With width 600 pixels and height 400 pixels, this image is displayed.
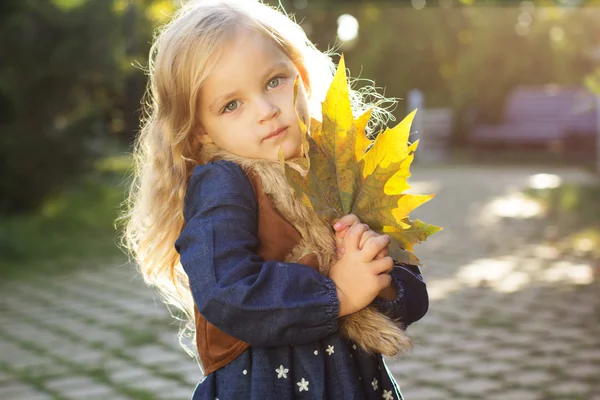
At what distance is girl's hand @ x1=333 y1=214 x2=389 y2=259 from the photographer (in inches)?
68.4

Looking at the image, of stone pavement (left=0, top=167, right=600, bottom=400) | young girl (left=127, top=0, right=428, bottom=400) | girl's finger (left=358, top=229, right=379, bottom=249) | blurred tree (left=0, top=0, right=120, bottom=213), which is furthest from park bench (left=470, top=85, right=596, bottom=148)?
girl's finger (left=358, top=229, right=379, bottom=249)

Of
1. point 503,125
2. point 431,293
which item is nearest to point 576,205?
point 431,293

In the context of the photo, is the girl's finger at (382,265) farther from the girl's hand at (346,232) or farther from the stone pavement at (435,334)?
the stone pavement at (435,334)

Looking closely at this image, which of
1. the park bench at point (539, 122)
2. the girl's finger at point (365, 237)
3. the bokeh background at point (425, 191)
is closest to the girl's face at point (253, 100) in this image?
the girl's finger at point (365, 237)

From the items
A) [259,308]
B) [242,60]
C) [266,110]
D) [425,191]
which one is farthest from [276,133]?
[425,191]

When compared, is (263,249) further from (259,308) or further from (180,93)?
(180,93)

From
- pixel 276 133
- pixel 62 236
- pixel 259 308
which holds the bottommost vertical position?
pixel 259 308

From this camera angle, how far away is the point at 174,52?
190cm

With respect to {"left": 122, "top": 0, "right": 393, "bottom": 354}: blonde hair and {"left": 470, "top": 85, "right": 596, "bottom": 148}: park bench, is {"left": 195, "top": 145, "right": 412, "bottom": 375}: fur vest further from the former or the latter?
{"left": 470, "top": 85, "right": 596, "bottom": 148}: park bench

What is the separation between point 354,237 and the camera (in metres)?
1.74

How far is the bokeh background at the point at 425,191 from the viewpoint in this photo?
453 cm

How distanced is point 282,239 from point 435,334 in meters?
3.48

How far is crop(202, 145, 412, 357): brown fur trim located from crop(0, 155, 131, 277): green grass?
4851mm

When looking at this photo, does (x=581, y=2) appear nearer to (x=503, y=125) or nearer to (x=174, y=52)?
(x=503, y=125)
